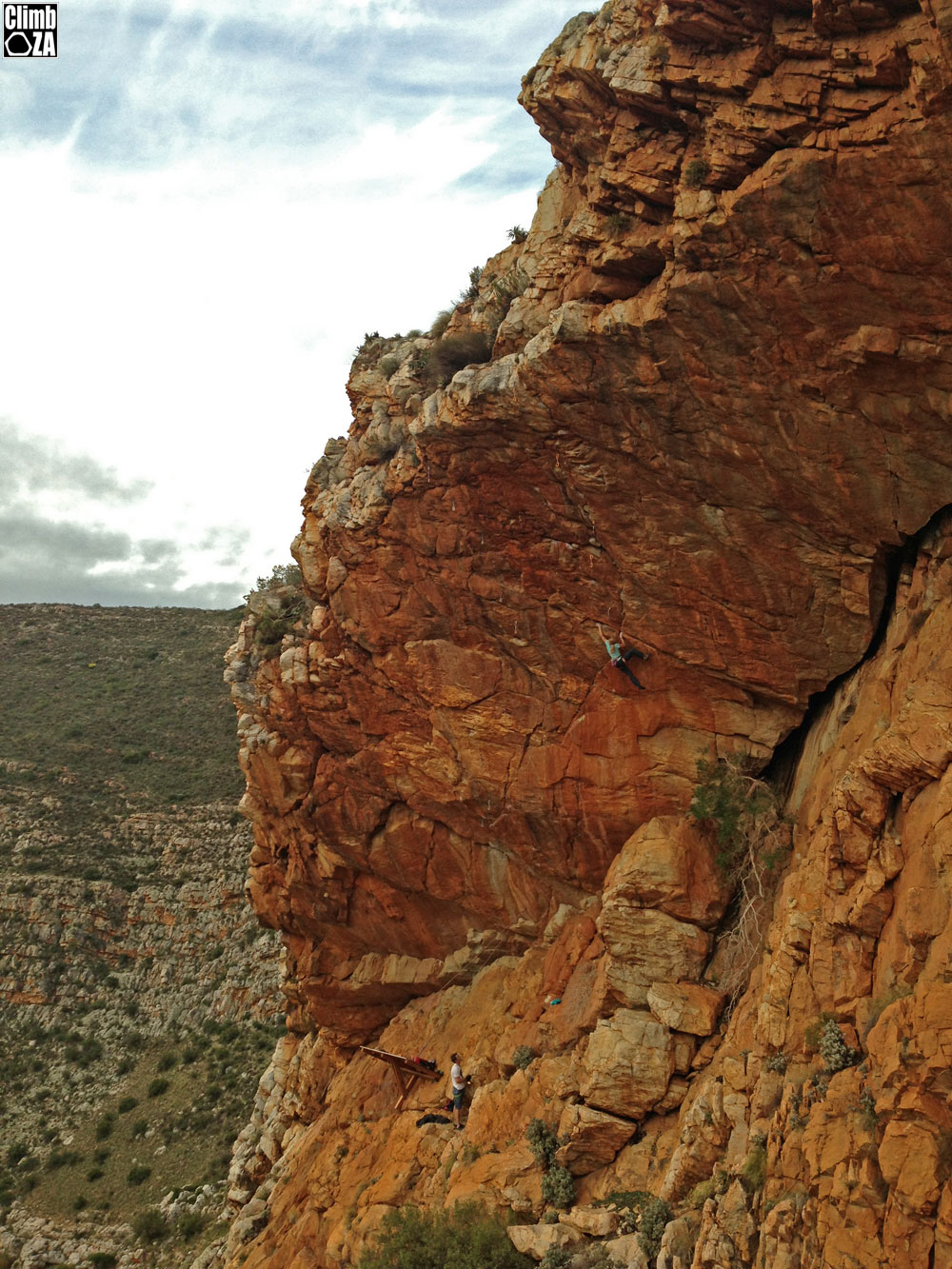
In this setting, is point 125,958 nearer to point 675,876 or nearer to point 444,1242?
point 444,1242

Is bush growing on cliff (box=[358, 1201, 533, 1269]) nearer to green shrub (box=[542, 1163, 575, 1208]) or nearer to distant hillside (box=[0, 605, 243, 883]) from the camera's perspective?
green shrub (box=[542, 1163, 575, 1208])

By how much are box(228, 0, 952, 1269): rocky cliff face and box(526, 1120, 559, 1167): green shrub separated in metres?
0.26

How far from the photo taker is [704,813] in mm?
13070

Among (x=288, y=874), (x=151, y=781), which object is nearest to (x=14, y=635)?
(x=151, y=781)

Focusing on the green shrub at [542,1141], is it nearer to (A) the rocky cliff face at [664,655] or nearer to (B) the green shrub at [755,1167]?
(A) the rocky cliff face at [664,655]

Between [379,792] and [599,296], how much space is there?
32.8 feet

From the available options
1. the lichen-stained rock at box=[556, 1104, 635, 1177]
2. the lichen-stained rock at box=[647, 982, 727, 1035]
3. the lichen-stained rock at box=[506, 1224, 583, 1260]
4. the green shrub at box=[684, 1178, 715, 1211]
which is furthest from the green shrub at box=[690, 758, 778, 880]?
the lichen-stained rock at box=[506, 1224, 583, 1260]

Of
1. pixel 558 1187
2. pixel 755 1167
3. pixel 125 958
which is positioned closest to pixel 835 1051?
pixel 755 1167

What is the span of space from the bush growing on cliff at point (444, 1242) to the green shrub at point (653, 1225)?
190cm

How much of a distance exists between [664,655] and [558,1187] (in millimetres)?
6937

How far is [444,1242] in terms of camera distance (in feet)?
38.2

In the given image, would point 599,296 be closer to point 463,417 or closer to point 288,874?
point 463,417

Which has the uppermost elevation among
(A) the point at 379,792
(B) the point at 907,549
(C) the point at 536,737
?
(B) the point at 907,549

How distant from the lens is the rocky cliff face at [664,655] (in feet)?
27.3
